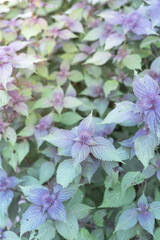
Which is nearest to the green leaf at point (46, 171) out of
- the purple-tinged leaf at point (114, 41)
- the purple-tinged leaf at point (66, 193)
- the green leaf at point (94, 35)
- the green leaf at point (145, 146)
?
the purple-tinged leaf at point (66, 193)

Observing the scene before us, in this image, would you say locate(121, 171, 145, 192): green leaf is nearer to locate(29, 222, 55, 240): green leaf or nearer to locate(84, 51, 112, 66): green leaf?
locate(29, 222, 55, 240): green leaf

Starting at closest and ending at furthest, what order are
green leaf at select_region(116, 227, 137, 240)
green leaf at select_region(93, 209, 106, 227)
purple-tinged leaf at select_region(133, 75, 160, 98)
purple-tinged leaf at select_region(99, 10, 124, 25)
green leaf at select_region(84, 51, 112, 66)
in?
purple-tinged leaf at select_region(133, 75, 160, 98) < green leaf at select_region(116, 227, 137, 240) < green leaf at select_region(93, 209, 106, 227) < purple-tinged leaf at select_region(99, 10, 124, 25) < green leaf at select_region(84, 51, 112, 66)

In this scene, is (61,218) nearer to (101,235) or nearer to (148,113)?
(101,235)

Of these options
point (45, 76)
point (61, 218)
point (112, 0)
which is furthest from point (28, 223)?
point (112, 0)

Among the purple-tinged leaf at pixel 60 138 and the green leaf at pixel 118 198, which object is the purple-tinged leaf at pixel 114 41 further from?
the green leaf at pixel 118 198

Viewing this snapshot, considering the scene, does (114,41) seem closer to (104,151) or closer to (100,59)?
(100,59)

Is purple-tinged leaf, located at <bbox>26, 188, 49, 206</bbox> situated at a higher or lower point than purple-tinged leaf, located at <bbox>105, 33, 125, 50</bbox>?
lower

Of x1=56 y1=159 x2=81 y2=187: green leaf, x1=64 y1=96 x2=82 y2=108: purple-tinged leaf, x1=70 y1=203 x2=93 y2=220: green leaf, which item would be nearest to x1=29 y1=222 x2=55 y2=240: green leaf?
x1=70 y1=203 x2=93 y2=220: green leaf
